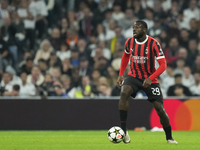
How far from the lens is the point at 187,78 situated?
1352cm

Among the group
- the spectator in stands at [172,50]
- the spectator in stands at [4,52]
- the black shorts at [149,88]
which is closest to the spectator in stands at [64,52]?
the spectator in stands at [4,52]

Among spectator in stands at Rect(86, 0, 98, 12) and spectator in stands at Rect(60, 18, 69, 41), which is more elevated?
spectator in stands at Rect(86, 0, 98, 12)

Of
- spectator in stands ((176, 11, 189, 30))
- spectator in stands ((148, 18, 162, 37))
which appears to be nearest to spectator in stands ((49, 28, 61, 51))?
spectator in stands ((148, 18, 162, 37))

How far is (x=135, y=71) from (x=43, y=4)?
8.62 metres

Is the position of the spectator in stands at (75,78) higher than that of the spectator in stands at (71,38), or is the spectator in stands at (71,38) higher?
the spectator in stands at (71,38)

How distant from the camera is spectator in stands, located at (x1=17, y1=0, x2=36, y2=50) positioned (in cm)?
1452

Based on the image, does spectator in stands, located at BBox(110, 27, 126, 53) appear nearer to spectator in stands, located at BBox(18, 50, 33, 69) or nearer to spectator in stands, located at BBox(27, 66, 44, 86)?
spectator in stands, located at BBox(18, 50, 33, 69)

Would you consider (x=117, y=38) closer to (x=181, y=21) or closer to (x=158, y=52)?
(x=181, y=21)

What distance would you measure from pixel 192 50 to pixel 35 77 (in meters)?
5.15

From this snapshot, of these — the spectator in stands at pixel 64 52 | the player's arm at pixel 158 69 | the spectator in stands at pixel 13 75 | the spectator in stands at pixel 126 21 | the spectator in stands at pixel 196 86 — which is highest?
the player's arm at pixel 158 69

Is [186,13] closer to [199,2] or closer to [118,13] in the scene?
[199,2]

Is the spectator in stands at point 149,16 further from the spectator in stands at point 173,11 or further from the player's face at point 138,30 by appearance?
the player's face at point 138,30

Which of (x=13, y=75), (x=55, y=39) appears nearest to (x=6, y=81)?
(x=13, y=75)

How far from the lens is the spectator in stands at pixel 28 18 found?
1452 centimetres
